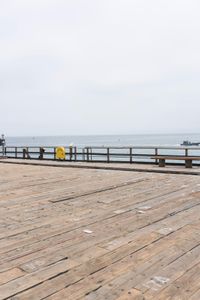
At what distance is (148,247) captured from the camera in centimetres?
355

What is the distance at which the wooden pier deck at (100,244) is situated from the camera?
2.67 m

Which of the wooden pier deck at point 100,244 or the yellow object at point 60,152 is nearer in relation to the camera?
the wooden pier deck at point 100,244

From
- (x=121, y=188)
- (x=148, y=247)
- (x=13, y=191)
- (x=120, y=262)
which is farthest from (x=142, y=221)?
(x=13, y=191)

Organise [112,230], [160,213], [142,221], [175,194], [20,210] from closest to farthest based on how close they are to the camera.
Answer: [112,230], [142,221], [160,213], [20,210], [175,194]

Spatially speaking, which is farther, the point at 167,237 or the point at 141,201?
the point at 141,201

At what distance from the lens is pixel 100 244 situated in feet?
12.0

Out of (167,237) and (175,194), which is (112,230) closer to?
(167,237)

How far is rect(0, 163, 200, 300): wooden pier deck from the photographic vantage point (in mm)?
2666

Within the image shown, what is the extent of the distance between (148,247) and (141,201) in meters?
2.35

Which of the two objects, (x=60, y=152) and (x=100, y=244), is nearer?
(x=100, y=244)

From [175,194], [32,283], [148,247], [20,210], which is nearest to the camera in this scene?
[32,283]

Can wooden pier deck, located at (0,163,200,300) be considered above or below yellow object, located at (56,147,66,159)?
below

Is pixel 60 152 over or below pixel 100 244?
over

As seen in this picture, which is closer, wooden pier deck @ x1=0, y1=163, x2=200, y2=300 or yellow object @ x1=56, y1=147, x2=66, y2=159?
wooden pier deck @ x1=0, y1=163, x2=200, y2=300
